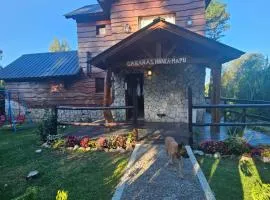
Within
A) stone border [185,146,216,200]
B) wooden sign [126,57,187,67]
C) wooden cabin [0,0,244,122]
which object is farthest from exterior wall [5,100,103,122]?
stone border [185,146,216,200]

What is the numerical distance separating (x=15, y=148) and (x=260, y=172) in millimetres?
8315

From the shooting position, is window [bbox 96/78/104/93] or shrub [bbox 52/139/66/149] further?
window [bbox 96/78/104/93]

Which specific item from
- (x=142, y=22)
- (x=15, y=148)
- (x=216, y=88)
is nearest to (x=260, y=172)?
(x=216, y=88)

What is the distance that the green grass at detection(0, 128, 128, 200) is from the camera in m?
5.27

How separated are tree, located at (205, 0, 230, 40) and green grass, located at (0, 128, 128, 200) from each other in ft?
94.0

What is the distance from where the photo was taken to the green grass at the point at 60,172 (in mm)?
5266

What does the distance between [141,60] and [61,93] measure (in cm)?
810

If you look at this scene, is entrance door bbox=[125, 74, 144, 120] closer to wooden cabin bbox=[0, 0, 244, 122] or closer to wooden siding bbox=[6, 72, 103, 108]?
wooden cabin bbox=[0, 0, 244, 122]

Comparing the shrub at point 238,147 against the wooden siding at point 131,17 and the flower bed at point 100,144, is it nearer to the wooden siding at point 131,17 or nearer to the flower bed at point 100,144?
the flower bed at point 100,144

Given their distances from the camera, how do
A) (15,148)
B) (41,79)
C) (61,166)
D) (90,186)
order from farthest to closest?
(41,79) < (15,148) < (61,166) < (90,186)

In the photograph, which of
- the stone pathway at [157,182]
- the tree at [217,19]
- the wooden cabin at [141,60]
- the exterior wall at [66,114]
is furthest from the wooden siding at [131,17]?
the tree at [217,19]

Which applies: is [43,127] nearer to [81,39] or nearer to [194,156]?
[194,156]

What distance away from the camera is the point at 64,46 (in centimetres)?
4756

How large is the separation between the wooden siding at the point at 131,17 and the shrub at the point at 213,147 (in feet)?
21.8
